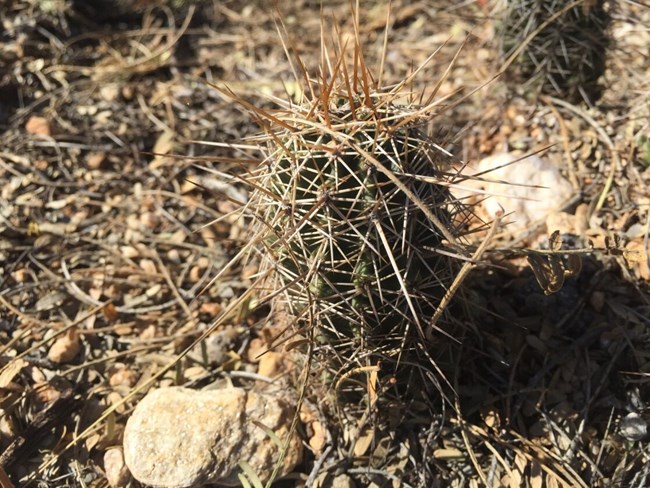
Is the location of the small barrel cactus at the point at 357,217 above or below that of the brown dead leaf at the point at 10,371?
above

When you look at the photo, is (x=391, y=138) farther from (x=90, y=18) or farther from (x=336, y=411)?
(x=90, y=18)

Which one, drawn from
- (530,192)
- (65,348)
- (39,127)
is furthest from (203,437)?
(39,127)

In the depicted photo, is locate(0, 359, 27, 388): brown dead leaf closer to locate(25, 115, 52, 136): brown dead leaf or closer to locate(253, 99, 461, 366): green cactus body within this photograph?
locate(253, 99, 461, 366): green cactus body

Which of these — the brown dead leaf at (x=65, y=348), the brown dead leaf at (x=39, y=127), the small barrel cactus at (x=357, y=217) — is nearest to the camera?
the small barrel cactus at (x=357, y=217)

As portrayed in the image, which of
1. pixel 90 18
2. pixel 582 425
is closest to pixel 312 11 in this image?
pixel 90 18

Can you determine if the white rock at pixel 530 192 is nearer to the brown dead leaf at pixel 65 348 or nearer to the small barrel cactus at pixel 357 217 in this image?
the small barrel cactus at pixel 357 217

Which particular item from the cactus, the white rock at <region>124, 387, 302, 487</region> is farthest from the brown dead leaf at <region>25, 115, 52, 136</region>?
the cactus

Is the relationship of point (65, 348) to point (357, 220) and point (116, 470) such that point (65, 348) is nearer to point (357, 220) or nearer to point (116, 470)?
point (116, 470)

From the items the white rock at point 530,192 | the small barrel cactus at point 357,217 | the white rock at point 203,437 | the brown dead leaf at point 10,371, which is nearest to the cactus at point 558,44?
the white rock at point 530,192
